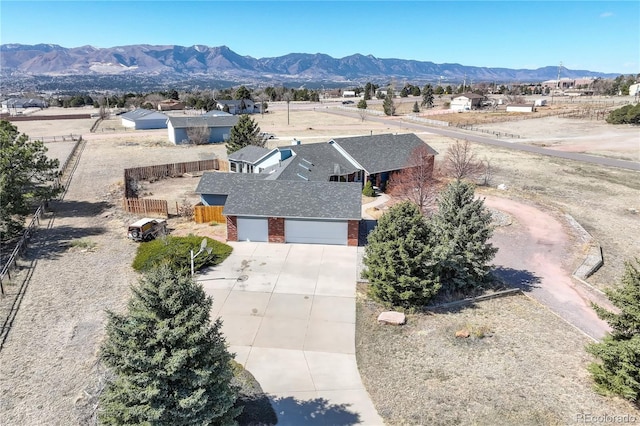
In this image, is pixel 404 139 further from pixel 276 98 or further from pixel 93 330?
pixel 276 98

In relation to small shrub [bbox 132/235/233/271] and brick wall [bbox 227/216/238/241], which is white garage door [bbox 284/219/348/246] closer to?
brick wall [bbox 227/216/238/241]

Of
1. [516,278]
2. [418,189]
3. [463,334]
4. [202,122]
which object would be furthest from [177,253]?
[202,122]

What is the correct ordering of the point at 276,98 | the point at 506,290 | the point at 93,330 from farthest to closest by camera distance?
the point at 276,98 → the point at 506,290 → the point at 93,330

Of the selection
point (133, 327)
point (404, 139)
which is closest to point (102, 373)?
point (133, 327)

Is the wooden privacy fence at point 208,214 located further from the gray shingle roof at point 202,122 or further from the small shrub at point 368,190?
the gray shingle roof at point 202,122

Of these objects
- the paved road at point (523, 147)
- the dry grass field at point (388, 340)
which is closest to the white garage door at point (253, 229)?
the dry grass field at point (388, 340)

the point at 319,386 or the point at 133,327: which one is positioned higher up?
the point at 133,327

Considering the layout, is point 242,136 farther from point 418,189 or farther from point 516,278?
point 516,278

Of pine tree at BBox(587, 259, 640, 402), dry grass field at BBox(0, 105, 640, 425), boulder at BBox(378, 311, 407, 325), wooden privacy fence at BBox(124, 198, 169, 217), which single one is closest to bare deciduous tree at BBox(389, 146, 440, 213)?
dry grass field at BBox(0, 105, 640, 425)
